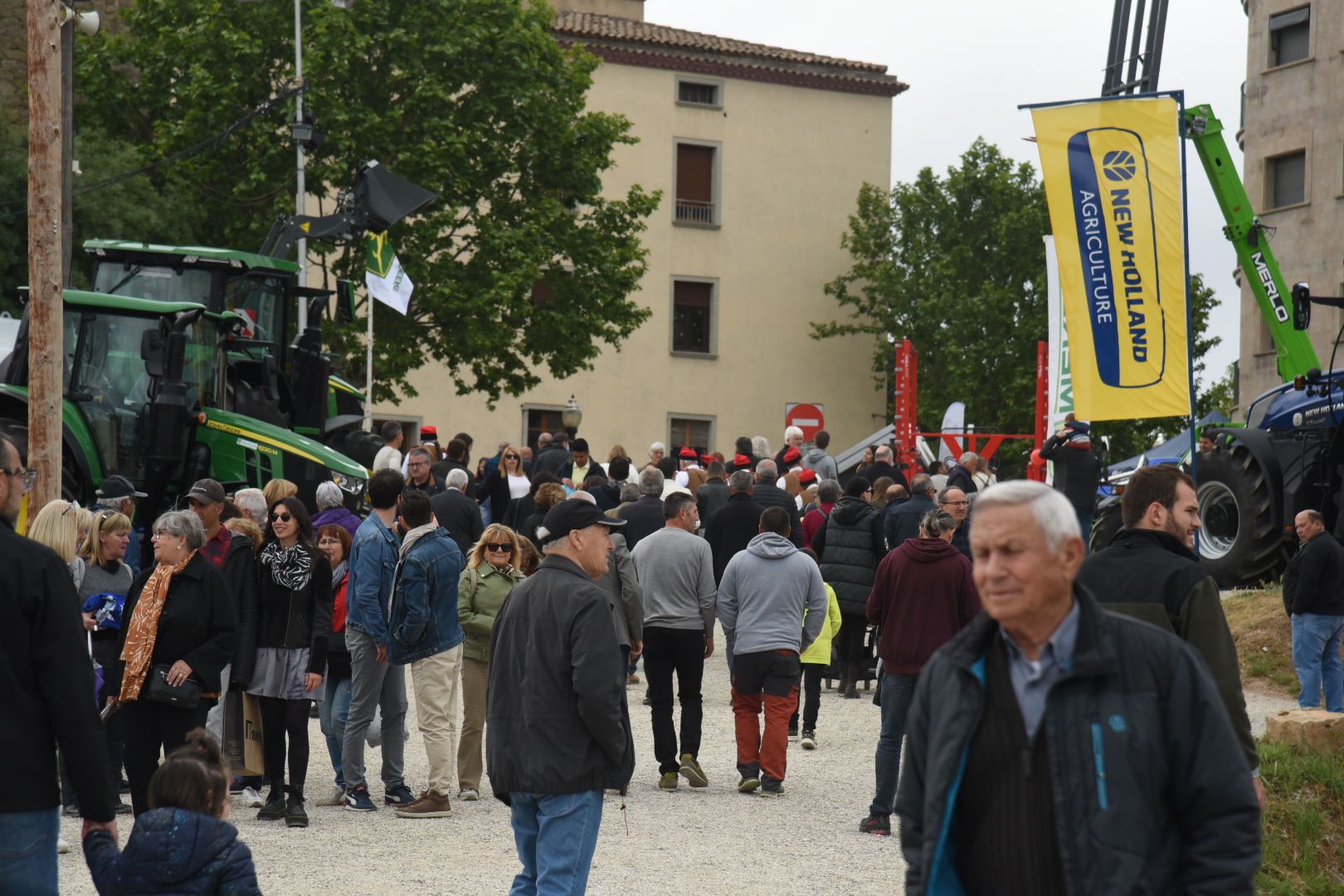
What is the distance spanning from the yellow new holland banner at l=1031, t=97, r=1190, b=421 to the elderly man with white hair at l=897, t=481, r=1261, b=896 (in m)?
11.3

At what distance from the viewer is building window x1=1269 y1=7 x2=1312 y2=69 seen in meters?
Result: 41.6

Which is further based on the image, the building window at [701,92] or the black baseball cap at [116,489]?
the building window at [701,92]

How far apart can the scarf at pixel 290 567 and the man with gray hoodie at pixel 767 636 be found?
2.99m

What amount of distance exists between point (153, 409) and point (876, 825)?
957cm

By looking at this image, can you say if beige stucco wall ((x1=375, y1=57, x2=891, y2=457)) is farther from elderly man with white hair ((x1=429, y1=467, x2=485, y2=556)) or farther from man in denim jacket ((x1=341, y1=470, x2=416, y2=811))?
man in denim jacket ((x1=341, y1=470, x2=416, y2=811))

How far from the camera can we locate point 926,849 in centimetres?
361

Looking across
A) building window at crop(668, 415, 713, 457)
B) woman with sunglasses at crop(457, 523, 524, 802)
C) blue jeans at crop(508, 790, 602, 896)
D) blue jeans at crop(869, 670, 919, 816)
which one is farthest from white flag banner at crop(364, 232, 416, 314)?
building window at crop(668, 415, 713, 457)

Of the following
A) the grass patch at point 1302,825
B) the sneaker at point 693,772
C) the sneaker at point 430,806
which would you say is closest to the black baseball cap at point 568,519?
the sneaker at point 430,806

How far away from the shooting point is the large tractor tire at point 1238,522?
17.9 m

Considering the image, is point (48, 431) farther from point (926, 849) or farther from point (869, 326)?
point (869, 326)

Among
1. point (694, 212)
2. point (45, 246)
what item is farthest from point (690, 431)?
point (45, 246)

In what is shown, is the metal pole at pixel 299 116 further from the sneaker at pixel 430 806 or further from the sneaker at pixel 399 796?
the sneaker at pixel 430 806

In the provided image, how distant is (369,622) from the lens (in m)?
10.2

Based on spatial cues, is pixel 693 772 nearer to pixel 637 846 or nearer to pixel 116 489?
pixel 637 846
